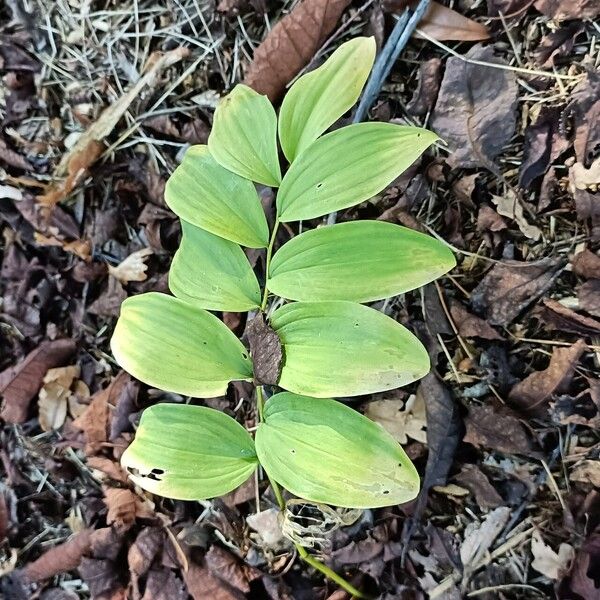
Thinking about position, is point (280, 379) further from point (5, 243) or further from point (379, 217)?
point (5, 243)

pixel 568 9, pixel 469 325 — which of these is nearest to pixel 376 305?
pixel 469 325

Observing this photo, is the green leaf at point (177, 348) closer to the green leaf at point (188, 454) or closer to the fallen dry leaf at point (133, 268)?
the green leaf at point (188, 454)

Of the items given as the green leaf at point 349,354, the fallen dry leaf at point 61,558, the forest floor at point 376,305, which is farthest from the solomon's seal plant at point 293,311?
the fallen dry leaf at point 61,558

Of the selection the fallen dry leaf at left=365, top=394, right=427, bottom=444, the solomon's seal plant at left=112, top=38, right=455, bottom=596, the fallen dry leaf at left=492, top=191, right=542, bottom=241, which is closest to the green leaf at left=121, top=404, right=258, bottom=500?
the solomon's seal plant at left=112, top=38, right=455, bottom=596

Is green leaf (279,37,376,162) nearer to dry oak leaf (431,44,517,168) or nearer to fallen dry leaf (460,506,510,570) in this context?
dry oak leaf (431,44,517,168)

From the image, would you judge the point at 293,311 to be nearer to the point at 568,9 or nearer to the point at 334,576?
the point at 334,576

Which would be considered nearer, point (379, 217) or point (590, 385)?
point (590, 385)

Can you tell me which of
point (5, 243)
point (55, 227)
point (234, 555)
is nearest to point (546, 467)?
point (234, 555)
